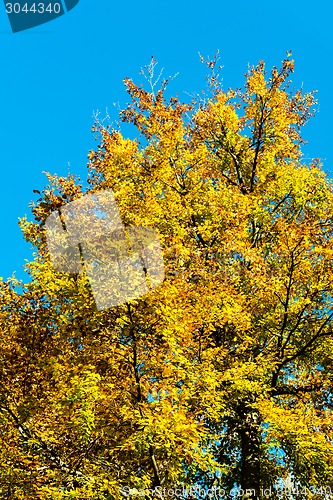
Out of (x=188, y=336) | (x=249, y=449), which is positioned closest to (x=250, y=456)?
(x=249, y=449)

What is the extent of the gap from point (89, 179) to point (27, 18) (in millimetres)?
7289

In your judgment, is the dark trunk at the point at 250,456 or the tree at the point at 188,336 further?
the dark trunk at the point at 250,456

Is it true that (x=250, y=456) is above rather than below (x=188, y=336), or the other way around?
below

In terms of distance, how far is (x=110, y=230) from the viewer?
702 cm

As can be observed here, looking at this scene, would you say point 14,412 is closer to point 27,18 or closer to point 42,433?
point 42,433

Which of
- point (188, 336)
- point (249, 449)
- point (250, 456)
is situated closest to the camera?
point (188, 336)

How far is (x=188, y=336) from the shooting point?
8.03 metres

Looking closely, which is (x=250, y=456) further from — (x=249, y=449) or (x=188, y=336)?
(x=188, y=336)

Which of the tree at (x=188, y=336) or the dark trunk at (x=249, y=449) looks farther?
the dark trunk at (x=249, y=449)

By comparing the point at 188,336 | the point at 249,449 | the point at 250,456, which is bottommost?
the point at 250,456

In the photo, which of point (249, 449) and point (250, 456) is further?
point (249, 449)

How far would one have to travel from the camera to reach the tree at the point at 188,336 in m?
7.04

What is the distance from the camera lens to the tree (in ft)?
23.1

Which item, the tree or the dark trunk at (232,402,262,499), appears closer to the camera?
the tree
